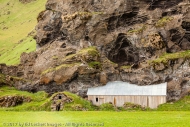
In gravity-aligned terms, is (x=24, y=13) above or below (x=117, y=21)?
above

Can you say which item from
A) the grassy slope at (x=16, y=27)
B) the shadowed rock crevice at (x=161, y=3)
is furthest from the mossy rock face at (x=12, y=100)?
the grassy slope at (x=16, y=27)

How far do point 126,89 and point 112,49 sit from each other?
1182 centimetres

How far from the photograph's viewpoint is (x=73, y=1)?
73.3 meters

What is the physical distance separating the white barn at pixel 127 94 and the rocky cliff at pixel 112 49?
5.26 ft

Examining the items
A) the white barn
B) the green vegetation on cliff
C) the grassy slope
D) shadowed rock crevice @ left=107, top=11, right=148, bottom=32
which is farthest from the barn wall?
the grassy slope

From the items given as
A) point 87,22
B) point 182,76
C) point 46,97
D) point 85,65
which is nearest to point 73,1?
point 87,22

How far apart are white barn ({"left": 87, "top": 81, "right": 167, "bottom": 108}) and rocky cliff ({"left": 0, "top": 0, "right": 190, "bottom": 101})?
1604 mm

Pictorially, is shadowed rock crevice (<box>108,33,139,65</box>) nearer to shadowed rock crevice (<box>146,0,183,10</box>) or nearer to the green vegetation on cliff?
the green vegetation on cliff

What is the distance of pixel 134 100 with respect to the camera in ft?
187

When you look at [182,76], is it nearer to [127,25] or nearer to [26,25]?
[127,25]

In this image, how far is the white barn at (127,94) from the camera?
55.7m

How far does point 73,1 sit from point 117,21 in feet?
41.9

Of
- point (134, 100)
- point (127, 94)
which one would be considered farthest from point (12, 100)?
point (134, 100)

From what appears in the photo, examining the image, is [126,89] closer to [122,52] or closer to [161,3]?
[122,52]
